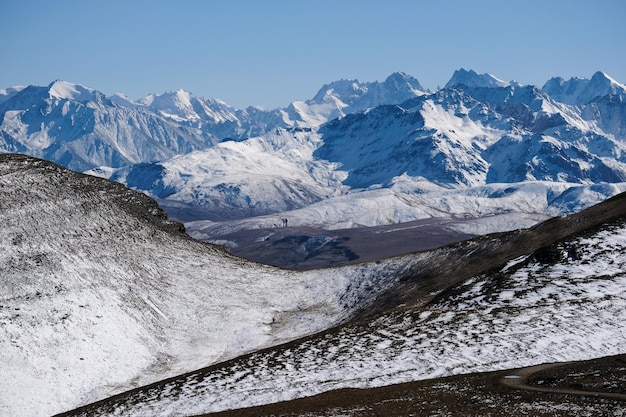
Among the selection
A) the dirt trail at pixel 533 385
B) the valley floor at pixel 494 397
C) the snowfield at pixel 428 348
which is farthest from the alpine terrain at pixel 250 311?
the dirt trail at pixel 533 385

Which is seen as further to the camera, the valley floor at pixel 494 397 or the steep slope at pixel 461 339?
the steep slope at pixel 461 339

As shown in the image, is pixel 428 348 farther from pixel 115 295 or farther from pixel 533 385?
pixel 115 295

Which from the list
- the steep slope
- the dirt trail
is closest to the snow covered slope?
the steep slope

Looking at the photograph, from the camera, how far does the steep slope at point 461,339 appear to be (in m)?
47.8

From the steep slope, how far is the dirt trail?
117 inches

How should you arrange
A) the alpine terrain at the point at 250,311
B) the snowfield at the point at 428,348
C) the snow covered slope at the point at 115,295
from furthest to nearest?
the snow covered slope at the point at 115,295, the alpine terrain at the point at 250,311, the snowfield at the point at 428,348

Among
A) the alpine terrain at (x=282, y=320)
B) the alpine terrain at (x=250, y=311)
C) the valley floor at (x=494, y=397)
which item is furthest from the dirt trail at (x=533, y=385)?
the alpine terrain at (x=250, y=311)

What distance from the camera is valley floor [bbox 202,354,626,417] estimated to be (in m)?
35.3

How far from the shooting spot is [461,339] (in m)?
53.0

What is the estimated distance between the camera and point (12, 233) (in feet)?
276

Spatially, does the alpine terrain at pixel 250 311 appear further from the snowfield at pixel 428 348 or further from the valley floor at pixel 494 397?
the valley floor at pixel 494 397

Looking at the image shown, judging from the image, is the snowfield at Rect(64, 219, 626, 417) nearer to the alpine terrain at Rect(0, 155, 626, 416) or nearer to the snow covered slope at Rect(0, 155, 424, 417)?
the alpine terrain at Rect(0, 155, 626, 416)

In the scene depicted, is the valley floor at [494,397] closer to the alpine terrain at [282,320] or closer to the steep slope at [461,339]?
the alpine terrain at [282,320]

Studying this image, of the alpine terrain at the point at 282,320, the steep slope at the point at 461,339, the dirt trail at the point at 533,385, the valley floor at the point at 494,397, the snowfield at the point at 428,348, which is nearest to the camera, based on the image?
the valley floor at the point at 494,397
